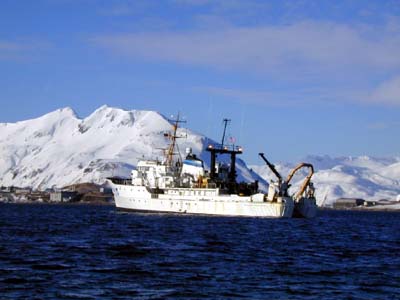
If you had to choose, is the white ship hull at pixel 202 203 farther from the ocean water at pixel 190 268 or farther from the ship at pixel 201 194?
the ocean water at pixel 190 268

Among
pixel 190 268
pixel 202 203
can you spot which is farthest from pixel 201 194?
pixel 190 268

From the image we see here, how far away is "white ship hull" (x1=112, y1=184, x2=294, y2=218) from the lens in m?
123

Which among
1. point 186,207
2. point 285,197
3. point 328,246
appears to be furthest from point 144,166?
point 328,246

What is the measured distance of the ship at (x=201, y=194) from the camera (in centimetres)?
12369

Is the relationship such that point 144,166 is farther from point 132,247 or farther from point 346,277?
point 346,277

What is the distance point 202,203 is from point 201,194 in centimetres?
161

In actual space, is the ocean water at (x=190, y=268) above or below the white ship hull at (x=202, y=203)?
below

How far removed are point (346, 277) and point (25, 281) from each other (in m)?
15.7

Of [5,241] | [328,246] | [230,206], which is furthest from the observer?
[230,206]

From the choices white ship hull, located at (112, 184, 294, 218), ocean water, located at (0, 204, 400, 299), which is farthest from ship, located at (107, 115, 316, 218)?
ocean water, located at (0, 204, 400, 299)

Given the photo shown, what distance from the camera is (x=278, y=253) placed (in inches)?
2174

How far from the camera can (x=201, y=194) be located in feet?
419

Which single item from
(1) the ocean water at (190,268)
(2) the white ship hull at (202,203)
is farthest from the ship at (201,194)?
(1) the ocean water at (190,268)

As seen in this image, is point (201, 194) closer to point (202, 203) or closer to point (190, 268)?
point (202, 203)
